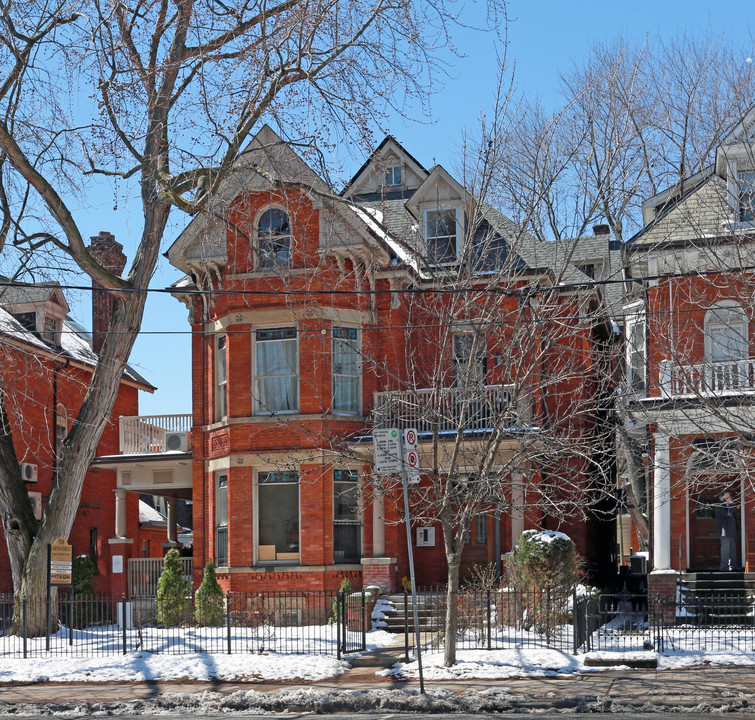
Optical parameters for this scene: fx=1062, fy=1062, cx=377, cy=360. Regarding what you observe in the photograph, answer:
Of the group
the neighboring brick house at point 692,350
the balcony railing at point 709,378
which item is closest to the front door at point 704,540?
the neighboring brick house at point 692,350

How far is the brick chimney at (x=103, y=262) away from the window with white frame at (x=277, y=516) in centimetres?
1069

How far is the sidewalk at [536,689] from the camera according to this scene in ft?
43.6

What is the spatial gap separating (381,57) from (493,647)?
9949mm

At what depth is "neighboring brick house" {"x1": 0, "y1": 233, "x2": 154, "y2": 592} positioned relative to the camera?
30.4 meters

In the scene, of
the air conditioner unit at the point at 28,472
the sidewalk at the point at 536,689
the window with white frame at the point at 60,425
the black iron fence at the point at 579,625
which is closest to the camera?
the sidewalk at the point at 536,689

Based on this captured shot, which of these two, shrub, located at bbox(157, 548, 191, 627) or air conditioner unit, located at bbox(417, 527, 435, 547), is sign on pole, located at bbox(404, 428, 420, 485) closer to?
shrub, located at bbox(157, 548, 191, 627)

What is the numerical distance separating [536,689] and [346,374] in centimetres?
1154

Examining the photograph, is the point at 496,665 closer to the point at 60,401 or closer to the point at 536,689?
the point at 536,689

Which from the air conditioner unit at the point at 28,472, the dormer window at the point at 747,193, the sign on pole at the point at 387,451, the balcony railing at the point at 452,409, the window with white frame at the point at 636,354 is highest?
the dormer window at the point at 747,193

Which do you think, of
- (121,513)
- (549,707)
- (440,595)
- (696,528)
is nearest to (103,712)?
(549,707)

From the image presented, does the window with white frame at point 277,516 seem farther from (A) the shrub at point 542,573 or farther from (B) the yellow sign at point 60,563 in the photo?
(A) the shrub at point 542,573

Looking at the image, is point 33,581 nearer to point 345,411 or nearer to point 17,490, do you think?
point 17,490

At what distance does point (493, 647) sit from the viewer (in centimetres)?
1741

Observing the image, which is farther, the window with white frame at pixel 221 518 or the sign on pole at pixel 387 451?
the window with white frame at pixel 221 518
